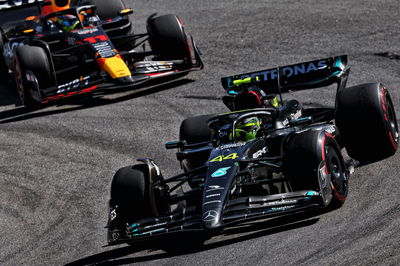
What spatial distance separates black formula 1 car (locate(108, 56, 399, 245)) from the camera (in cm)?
878

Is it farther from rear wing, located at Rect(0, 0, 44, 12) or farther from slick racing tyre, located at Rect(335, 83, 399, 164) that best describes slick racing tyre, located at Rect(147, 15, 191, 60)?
slick racing tyre, located at Rect(335, 83, 399, 164)

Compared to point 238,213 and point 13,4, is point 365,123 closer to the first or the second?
point 238,213

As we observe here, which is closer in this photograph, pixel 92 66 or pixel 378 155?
pixel 378 155

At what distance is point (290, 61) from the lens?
16969mm

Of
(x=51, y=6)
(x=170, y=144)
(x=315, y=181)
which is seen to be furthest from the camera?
(x=51, y=6)

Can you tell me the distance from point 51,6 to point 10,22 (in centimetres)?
639

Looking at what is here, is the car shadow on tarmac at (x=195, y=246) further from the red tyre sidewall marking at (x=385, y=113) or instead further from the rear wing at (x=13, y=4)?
the rear wing at (x=13, y=4)

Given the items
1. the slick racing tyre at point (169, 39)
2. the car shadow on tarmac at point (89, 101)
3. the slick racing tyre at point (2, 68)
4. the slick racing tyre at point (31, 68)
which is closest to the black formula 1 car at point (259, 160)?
the car shadow on tarmac at point (89, 101)

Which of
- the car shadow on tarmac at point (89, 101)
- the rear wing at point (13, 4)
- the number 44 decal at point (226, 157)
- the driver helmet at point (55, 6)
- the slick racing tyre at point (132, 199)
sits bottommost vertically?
the car shadow on tarmac at point (89, 101)

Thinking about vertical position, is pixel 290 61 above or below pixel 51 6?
below

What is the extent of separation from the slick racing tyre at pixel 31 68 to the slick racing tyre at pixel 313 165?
26.7 feet

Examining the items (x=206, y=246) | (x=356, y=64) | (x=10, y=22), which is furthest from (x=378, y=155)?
(x=10, y=22)

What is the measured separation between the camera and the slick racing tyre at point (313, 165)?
884cm

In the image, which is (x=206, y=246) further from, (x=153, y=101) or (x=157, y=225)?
(x=153, y=101)
